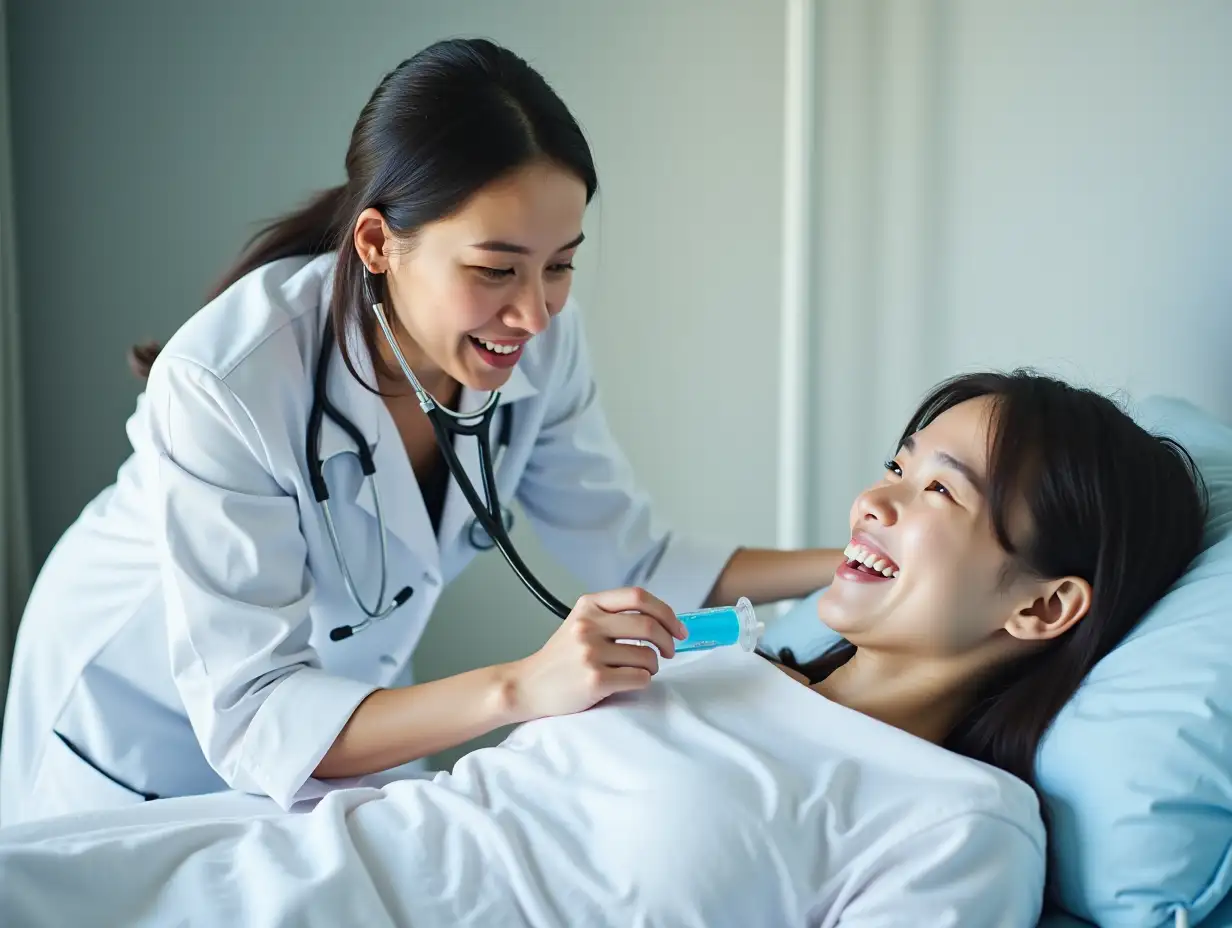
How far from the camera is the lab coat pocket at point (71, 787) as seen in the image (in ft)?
4.87

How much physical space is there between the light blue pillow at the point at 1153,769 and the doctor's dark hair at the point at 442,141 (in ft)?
2.56

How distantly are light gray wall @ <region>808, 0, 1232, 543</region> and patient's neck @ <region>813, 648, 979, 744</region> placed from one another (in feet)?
2.11

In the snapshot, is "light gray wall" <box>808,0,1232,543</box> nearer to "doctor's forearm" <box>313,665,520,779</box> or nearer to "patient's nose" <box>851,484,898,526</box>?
"patient's nose" <box>851,484,898,526</box>

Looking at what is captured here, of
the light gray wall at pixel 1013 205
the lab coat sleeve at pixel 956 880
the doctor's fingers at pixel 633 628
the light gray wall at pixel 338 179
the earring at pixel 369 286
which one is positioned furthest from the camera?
the light gray wall at pixel 338 179

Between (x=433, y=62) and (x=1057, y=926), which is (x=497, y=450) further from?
(x=1057, y=926)

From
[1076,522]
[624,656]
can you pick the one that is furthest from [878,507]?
[624,656]

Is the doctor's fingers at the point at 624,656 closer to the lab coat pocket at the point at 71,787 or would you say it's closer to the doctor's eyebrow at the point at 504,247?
the doctor's eyebrow at the point at 504,247

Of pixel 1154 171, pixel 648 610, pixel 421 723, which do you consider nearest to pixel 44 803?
pixel 421 723

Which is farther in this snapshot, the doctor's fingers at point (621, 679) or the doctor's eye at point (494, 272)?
the doctor's eye at point (494, 272)

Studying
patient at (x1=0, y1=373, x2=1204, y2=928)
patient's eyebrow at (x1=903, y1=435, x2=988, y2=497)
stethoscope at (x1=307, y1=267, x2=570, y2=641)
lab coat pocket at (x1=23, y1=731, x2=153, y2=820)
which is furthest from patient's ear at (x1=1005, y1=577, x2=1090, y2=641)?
lab coat pocket at (x1=23, y1=731, x2=153, y2=820)

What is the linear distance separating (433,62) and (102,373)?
1196 millimetres

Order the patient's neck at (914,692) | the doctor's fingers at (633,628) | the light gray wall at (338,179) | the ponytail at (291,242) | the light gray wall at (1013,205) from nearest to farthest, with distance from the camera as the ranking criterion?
the doctor's fingers at (633,628) → the patient's neck at (914,692) → the ponytail at (291,242) → the light gray wall at (1013,205) → the light gray wall at (338,179)

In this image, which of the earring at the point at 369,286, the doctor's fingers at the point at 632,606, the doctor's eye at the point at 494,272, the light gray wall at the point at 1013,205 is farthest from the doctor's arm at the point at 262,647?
the light gray wall at the point at 1013,205

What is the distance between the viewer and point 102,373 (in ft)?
7.43
